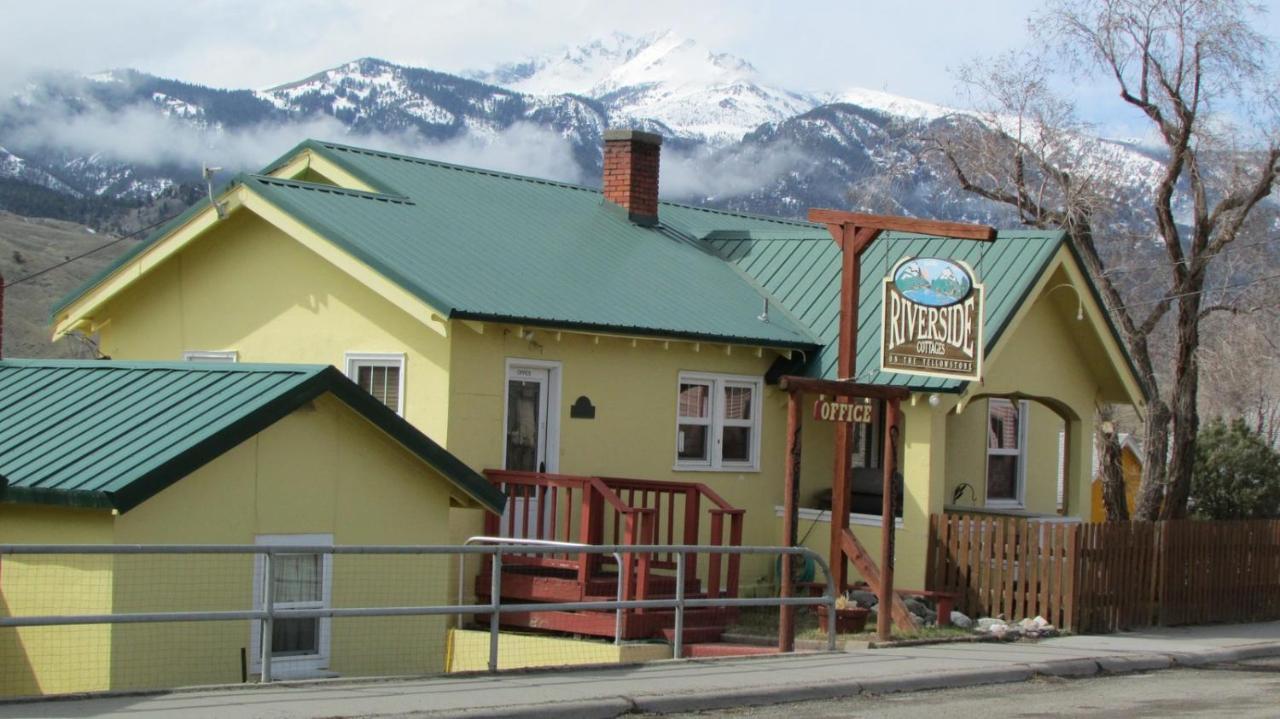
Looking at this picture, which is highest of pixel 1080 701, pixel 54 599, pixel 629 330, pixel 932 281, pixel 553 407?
pixel 932 281

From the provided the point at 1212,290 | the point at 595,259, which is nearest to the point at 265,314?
the point at 595,259

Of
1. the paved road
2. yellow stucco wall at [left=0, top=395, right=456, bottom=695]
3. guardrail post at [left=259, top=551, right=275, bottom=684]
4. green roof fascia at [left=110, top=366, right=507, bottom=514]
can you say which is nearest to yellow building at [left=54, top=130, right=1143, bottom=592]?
yellow stucco wall at [left=0, top=395, right=456, bottom=695]

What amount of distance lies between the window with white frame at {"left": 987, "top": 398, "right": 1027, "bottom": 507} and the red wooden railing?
272 inches

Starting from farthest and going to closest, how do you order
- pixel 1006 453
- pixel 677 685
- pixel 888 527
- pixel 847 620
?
pixel 1006 453, pixel 847 620, pixel 888 527, pixel 677 685

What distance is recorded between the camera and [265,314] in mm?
21062

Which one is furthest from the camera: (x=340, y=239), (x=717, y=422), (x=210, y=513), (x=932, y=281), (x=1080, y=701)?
(x=717, y=422)

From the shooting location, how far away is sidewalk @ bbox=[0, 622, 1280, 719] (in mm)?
11422

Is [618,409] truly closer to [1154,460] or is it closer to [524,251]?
[524,251]

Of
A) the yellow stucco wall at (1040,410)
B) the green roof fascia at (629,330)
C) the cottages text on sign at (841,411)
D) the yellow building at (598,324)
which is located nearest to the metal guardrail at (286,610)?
the cottages text on sign at (841,411)

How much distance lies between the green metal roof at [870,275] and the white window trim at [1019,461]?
11.2 ft

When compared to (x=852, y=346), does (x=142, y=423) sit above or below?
below

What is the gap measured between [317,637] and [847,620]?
19.7 feet

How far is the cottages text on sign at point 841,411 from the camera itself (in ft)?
56.5

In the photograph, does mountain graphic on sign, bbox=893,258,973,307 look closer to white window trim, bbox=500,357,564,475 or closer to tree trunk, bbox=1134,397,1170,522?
white window trim, bbox=500,357,564,475
